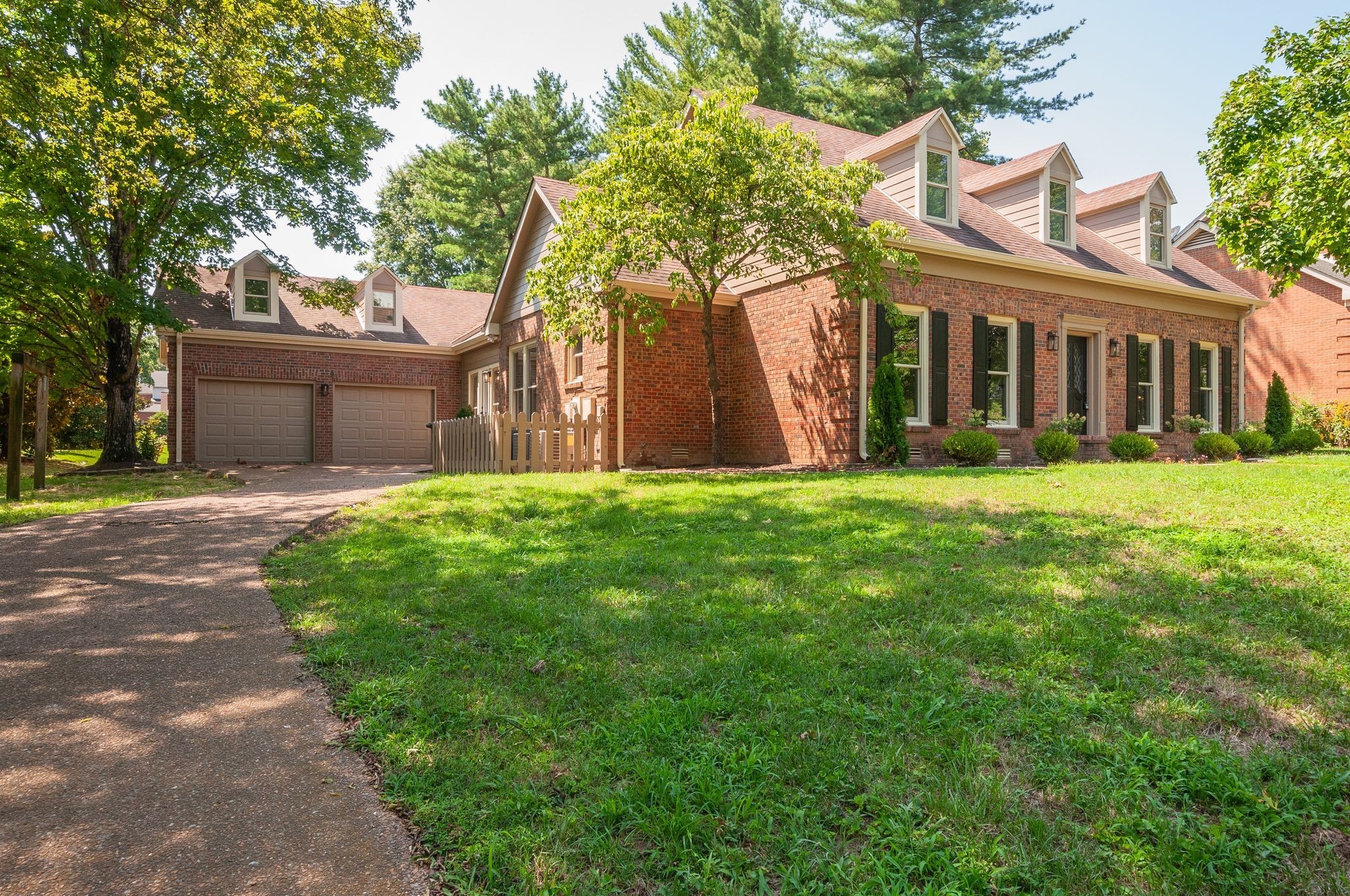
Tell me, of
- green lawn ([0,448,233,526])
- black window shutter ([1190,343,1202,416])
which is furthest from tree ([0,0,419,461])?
black window shutter ([1190,343,1202,416])

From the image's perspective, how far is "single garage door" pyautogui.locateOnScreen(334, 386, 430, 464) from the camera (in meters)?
21.5

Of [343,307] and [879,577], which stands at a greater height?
[343,307]

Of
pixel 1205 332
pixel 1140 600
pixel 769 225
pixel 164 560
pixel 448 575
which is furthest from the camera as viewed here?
pixel 1205 332

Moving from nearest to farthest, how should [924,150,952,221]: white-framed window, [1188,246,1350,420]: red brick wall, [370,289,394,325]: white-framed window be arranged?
[924,150,952,221]: white-framed window < [1188,246,1350,420]: red brick wall < [370,289,394,325]: white-framed window

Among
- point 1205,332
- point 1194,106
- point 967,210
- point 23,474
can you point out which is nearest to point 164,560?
point 23,474

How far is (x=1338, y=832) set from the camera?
2.42 metres

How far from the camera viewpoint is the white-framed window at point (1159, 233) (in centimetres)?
1780

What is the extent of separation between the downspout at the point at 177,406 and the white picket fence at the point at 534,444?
32.1 feet

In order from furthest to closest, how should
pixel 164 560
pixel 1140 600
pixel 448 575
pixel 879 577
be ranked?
pixel 164 560
pixel 448 575
pixel 879 577
pixel 1140 600

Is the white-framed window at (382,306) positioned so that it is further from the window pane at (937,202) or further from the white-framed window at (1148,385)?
the white-framed window at (1148,385)

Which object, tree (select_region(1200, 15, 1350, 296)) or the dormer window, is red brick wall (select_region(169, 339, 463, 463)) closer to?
the dormer window

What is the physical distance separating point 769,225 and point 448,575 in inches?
→ 313

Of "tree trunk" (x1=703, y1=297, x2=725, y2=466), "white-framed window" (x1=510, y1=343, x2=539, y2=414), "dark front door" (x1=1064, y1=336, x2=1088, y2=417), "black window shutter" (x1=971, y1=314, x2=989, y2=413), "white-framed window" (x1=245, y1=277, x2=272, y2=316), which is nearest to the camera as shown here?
"tree trunk" (x1=703, y1=297, x2=725, y2=466)

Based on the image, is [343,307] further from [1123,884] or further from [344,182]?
[1123,884]
